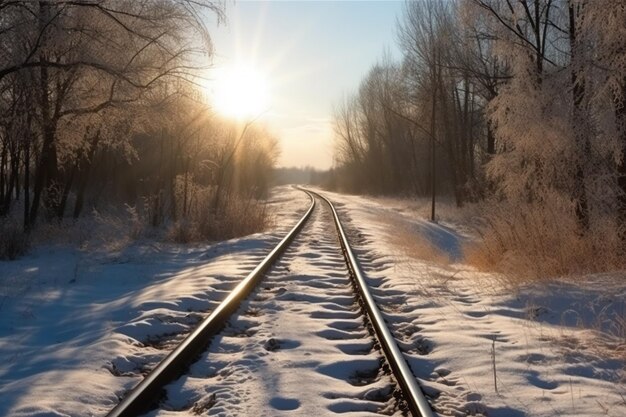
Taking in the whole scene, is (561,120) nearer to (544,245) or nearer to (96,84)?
(544,245)

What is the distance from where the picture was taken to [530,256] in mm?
10375

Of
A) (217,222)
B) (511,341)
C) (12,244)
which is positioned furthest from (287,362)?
(217,222)

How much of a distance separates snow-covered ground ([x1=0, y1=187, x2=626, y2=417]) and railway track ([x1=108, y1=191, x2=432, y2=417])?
0.07 feet

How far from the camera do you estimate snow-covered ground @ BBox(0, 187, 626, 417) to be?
430 cm

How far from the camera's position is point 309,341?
19.2ft

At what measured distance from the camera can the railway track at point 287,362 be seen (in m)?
4.20

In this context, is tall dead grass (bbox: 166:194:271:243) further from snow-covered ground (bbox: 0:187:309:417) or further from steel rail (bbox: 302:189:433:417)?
steel rail (bbox: 302:189:433:417)

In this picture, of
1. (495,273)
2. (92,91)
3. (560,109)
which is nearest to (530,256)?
(495,273)

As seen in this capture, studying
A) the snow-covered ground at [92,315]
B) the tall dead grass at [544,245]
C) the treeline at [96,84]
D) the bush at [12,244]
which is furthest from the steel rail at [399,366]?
the bush at [12,244]

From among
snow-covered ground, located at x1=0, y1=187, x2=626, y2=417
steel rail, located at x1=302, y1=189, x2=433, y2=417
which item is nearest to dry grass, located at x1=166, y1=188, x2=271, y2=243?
snow-covered ground, located at x1=0, y1=187, x2=626, y2=417

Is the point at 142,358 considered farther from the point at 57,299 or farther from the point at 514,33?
the point at 514,33

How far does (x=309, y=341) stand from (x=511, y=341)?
1.96m

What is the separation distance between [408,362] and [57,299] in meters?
5.61

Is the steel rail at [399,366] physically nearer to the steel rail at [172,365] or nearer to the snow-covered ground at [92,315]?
the steel rail at [172,365]
